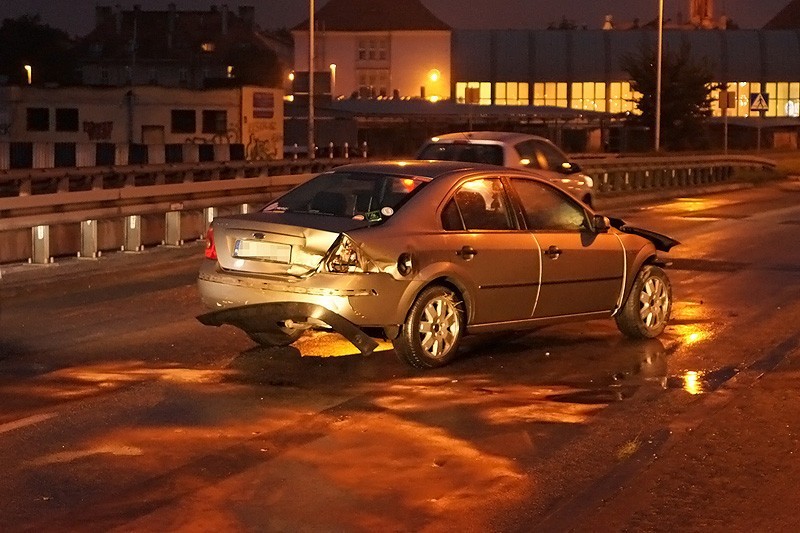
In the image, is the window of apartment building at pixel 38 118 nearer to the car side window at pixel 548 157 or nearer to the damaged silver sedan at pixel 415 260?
the car side window at pixel 548 157

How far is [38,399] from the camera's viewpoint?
917 centimetres

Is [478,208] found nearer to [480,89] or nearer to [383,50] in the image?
[480,89]

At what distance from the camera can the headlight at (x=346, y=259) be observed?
10.1m

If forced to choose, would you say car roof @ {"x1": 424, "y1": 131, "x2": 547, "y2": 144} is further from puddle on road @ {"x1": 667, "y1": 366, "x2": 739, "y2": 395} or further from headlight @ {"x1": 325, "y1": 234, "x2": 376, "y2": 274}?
headlight @ {"x1": 325, "y1": 234, "x2": 376, "y2": 274}

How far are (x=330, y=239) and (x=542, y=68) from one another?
314 feet

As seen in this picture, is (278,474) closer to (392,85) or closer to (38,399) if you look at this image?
(38,399)

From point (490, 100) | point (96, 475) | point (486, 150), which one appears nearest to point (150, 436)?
point (96, 475)

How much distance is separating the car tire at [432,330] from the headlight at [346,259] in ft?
1.66

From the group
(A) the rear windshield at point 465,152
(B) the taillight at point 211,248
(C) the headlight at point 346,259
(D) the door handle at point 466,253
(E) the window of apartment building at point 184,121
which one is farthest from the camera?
(E) the window of apartment building at point 184,121

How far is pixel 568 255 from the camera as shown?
451 inches

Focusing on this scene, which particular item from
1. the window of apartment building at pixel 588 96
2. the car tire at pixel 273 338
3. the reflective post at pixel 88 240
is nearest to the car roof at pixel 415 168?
the car tire at pixel 273 338

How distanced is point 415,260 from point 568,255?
1676mm

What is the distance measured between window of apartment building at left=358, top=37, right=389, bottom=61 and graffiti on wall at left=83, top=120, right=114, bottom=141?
44.7 meters

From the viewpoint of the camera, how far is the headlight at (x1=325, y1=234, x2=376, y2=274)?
10.1 meters
